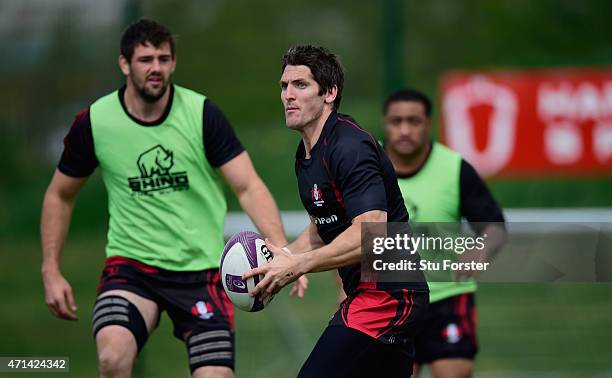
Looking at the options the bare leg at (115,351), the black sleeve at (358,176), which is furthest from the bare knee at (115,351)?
the black sleeve at (358,176)

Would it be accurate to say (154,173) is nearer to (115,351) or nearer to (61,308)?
(61,308)

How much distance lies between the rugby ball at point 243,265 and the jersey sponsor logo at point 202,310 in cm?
79

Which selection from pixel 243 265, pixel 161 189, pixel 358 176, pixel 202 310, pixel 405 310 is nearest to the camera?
pixel 358 176

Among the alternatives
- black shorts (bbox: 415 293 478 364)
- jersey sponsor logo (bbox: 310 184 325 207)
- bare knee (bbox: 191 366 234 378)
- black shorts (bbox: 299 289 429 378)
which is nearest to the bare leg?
bare knee (bbox: 191 366 234 378)

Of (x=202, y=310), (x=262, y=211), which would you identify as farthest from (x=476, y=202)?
(x=202, y=310)

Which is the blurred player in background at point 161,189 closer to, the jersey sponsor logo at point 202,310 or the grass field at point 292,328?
the jersey sponsor logo at point 202,310

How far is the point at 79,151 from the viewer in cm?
608

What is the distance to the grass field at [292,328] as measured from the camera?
832cm

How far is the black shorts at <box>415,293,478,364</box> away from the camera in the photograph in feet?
21.5

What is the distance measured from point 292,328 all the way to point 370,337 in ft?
11.9

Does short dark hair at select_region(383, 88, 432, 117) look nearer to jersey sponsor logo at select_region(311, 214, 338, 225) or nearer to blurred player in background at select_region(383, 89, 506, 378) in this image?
blurred player in background at select_region(383, 89, 506, 378)

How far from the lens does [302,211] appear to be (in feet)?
29.4

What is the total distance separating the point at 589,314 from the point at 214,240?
11.9ft

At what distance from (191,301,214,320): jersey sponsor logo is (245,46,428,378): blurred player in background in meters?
1.08
